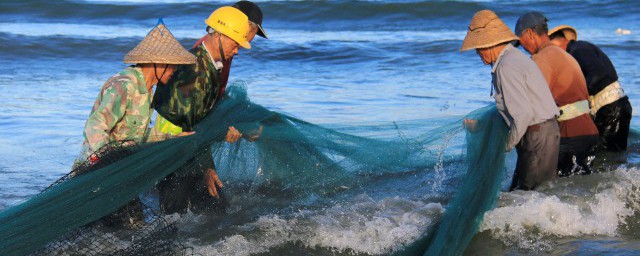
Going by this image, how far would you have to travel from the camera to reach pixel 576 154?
6.44m

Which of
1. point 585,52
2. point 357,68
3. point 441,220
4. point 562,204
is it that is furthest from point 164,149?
point 357,68

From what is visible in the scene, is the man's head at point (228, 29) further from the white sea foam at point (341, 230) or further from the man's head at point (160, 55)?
the white sea foam at point (341, 230)

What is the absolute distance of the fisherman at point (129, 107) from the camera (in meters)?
4.76

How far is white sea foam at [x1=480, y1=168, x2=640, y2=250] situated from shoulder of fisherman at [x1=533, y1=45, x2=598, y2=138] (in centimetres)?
44

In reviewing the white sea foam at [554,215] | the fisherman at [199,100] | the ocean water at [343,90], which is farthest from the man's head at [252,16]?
the white sea foam at [554,215]

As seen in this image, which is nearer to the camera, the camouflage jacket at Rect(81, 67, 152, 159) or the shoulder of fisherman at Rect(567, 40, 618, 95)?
the camouflage jacket at Rect(81, 67, 152, 159)

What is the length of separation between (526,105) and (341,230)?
1.37 metres

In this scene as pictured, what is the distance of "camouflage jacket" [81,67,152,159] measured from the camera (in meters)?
4.77

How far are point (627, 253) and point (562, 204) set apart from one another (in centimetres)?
65

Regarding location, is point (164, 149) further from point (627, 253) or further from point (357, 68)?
point (357, 68)

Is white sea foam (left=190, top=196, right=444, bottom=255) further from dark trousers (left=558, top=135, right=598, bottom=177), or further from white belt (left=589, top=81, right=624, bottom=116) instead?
white belt (left=589, top=81, right=624, bottom=116)

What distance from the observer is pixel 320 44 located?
59.0 feet

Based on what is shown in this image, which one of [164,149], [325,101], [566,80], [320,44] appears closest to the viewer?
[164,149]

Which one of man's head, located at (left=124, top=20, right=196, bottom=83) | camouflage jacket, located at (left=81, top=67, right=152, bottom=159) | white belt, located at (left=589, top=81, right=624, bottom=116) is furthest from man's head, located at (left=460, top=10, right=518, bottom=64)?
white belt, located at (left=589, top=81, right=624, bottom=116)
